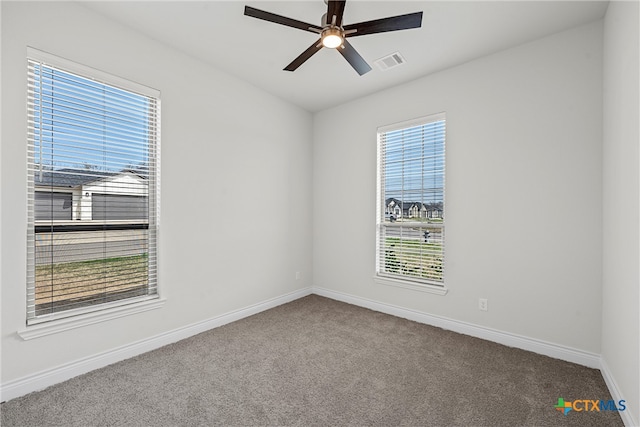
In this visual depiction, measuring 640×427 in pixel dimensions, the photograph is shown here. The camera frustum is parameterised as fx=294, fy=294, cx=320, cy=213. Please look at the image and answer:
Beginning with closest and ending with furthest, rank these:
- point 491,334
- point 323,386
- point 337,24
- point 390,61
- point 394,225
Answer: point 337,24 < point 323,386 < point 491,334 < point 390,61 < point 394,225

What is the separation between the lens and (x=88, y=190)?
233 centimetres

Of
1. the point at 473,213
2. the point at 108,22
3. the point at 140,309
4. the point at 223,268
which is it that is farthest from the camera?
the point at 223,268

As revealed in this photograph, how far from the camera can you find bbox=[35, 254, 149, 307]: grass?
213 cm

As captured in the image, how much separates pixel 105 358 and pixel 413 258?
3100 millimetres

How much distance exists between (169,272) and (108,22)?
2.16 metres

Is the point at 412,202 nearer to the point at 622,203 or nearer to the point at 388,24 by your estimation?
the point at 622,203

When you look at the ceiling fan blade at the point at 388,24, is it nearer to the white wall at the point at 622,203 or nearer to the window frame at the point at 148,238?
the white wall at the point at 622,203

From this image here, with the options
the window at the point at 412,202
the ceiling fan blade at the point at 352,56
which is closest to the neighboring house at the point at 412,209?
the window at the point at 412,202

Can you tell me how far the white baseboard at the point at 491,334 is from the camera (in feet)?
7.91

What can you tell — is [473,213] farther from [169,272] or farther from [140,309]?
[140,309]

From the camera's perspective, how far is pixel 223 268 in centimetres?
326

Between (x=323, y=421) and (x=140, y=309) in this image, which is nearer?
(x=323, y=421)

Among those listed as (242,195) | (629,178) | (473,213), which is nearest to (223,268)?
(242,195)

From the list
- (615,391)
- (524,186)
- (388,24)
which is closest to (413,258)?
(524,186)
